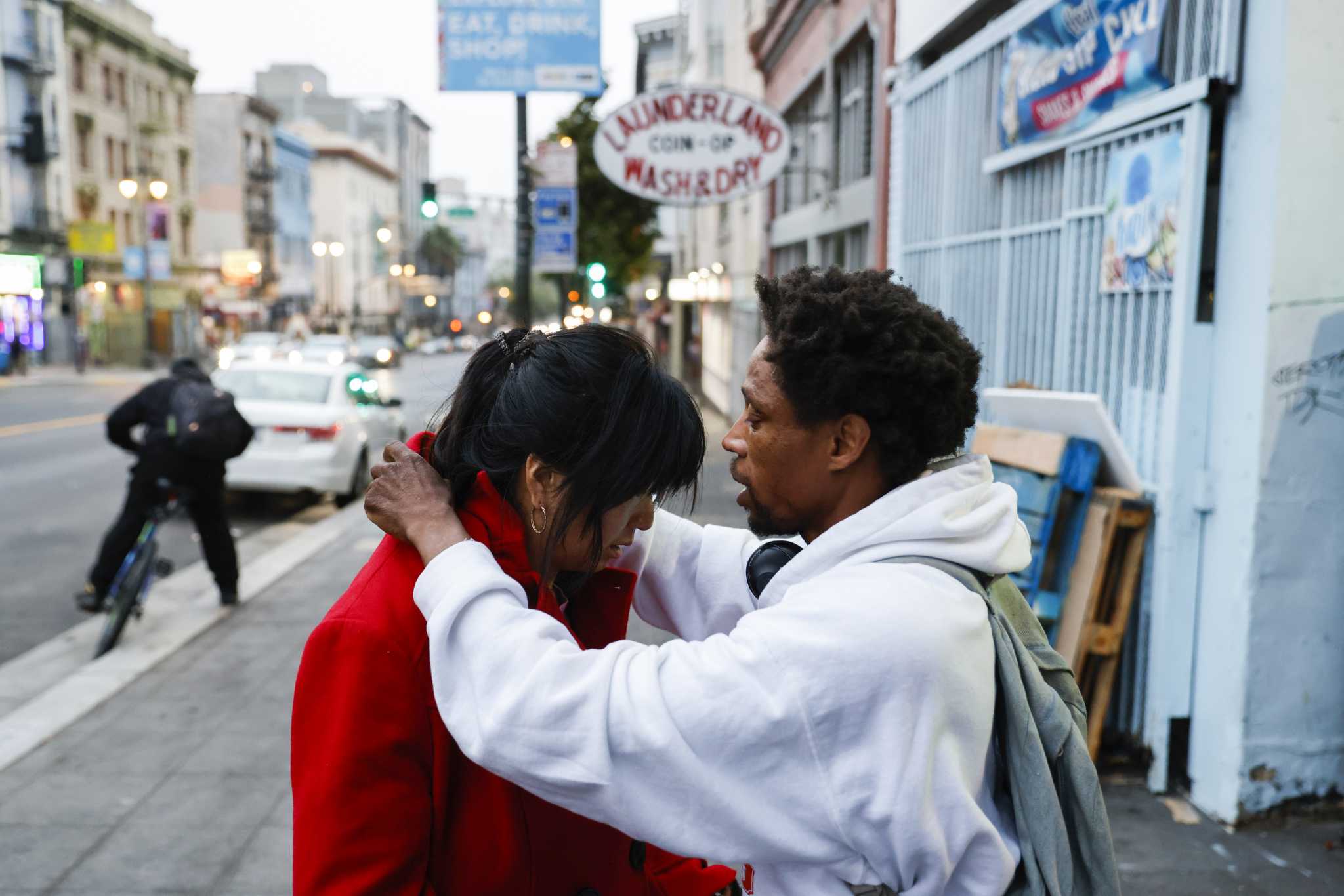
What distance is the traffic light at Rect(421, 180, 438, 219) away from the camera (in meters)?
18.5

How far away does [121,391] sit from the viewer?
32844 millimetres

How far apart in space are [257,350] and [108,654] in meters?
24.5

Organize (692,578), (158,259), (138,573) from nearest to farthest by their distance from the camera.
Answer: (692,578) < (138,573) < (158,259)

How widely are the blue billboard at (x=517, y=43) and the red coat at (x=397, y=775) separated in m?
12.9

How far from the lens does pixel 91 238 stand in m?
44.1

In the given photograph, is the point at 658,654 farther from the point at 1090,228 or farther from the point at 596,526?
the point at 1090,228

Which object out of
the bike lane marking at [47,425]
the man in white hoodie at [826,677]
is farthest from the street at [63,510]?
the man in white hoodie at [826,677]

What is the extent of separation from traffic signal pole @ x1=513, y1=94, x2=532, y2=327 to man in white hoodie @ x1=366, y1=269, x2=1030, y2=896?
13147 mm

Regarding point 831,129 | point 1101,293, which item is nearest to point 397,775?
point 1101,293

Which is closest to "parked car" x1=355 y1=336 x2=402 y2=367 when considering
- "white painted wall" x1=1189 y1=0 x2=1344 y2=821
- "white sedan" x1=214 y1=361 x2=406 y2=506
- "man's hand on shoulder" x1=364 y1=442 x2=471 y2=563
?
"white sedan" x1=214 y1=361 x2=406 y2=506

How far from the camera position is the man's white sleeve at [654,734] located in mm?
1533

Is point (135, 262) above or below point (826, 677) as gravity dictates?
above

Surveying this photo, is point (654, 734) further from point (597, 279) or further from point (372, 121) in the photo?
point (372, 121)

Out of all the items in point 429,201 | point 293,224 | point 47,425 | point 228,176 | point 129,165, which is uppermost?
point 228,176
